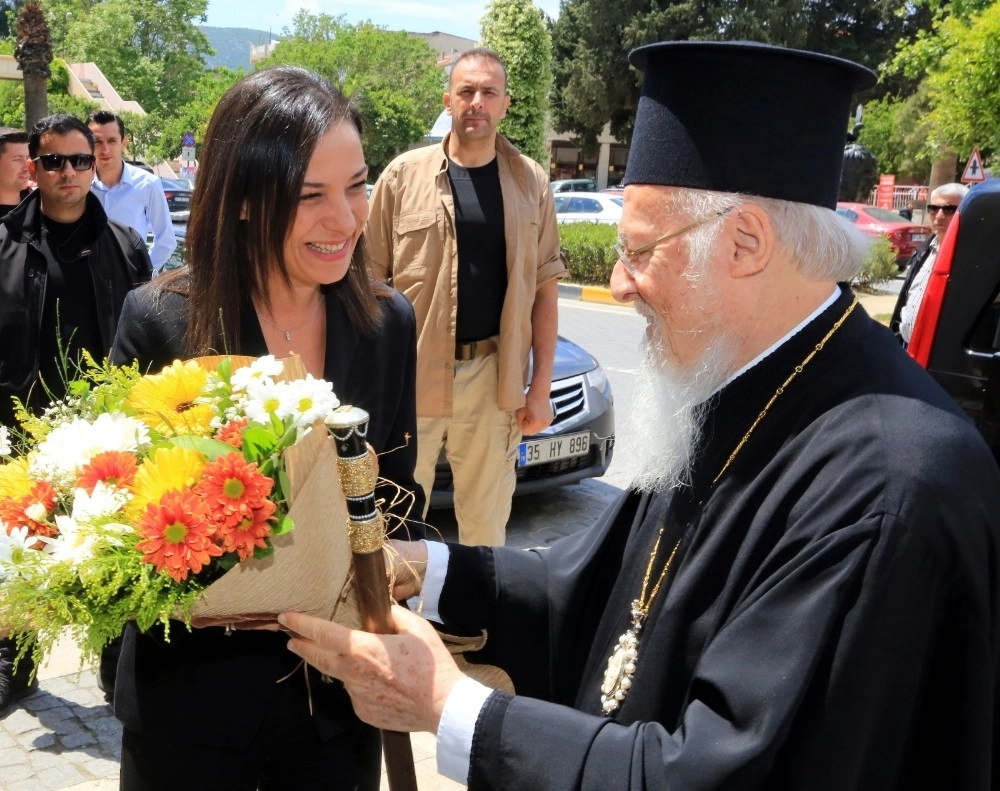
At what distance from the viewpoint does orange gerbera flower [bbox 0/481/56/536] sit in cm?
164

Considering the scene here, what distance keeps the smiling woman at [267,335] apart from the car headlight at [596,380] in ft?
12.8

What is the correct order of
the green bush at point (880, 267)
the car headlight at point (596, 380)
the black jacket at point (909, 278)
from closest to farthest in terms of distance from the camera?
1. the car headlight at point (596, 380)
2. the black jacket at point (909, 278)
3. the green bush at point (880, 267)

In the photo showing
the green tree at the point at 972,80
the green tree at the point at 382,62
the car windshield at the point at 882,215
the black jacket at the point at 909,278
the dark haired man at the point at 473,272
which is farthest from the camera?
the green tree at the point at 382,62

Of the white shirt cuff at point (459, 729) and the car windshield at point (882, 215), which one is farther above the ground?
the car windshield at point (882, 215)

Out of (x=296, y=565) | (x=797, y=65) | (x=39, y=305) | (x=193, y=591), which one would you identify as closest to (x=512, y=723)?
(x=296, y=565)

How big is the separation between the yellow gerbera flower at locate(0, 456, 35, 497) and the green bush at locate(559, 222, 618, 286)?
16.1 metres

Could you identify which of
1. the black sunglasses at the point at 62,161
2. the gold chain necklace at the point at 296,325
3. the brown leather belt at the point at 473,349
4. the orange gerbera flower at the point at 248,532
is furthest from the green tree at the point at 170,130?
the orange gerbera flower at the point at 248,532

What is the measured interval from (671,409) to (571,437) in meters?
3.97

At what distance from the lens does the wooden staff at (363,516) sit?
1.66m

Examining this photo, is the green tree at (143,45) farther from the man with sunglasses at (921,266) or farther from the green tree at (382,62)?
the man with sunglasses at (921,266)

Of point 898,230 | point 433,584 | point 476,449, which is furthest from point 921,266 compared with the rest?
point 898,230

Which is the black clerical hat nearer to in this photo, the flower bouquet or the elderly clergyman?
the elderly clergyman

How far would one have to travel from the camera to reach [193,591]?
61.8 inches

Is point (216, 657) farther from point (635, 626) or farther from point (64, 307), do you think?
point (64, 307)
